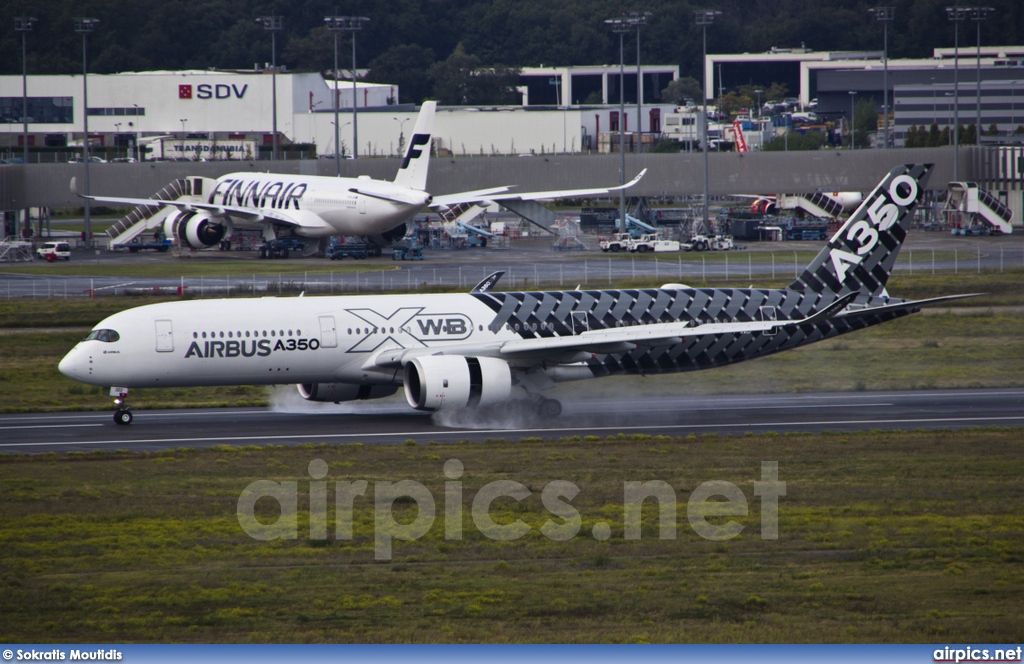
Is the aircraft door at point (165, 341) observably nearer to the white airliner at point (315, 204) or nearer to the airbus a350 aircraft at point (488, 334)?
the airbus a350 aircraft at point (488, 334)

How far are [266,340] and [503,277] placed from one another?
131ft

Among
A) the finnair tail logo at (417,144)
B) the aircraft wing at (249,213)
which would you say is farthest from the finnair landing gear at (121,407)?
the finnair tail logo at (417,144)

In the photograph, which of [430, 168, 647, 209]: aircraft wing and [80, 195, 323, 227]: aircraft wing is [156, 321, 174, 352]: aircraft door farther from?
[430, 168, 647, 209]: aircraft wing

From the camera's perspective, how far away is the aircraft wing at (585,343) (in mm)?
36781

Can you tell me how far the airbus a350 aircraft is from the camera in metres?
36.0

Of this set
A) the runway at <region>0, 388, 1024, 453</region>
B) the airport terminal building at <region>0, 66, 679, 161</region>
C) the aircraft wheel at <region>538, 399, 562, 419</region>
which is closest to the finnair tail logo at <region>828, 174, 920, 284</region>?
the runway at <region>0, 388, 1024, 453</region>

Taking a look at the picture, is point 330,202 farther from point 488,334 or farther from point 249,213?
point 488,334

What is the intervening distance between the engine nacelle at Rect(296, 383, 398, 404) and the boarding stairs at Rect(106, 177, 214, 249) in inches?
2654

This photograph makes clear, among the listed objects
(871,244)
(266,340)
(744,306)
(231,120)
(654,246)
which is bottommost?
(266,340)

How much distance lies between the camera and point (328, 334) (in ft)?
121

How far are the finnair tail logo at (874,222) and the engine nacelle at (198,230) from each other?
63.2 meters

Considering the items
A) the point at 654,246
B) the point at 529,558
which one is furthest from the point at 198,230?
the point at 529,558

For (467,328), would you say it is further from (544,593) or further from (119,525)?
(544,593)

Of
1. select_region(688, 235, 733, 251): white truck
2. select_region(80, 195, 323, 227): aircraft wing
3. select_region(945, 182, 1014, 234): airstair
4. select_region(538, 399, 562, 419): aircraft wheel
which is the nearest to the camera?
select_region(538, 399, 562, 419): aircraft wheel
